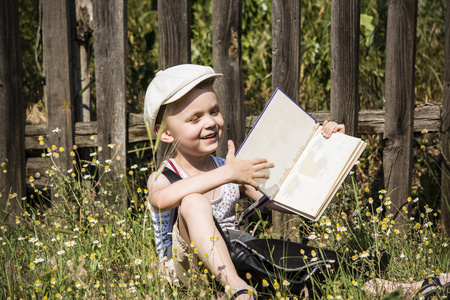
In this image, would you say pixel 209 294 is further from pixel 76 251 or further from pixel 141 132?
pixel 141 132

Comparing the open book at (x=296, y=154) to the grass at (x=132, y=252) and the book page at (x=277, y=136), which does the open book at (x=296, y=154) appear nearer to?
the book page at (x=277, y=136)

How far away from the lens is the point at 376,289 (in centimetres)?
214

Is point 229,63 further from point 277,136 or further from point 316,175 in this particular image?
point 316,175

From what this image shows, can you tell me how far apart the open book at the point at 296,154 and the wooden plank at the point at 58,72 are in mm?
1502

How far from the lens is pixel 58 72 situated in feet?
11.4

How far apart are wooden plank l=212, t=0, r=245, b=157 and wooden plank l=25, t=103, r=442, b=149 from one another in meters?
0.11

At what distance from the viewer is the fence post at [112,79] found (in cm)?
333

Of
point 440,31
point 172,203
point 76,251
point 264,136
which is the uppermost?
point 440,31

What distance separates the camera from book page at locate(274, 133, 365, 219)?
2.35 m

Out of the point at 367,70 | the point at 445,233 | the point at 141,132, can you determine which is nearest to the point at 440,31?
the point at 367,70

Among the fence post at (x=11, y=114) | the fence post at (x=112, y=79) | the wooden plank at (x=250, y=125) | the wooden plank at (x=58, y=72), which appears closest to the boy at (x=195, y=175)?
the wooden plank at (x=250, y=125)

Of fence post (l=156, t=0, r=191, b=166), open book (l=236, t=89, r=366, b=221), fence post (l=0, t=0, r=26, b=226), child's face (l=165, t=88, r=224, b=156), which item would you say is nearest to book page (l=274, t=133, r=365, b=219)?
open book (l=236, t=89, r=366, b=221)

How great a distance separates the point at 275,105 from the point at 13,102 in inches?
76.9

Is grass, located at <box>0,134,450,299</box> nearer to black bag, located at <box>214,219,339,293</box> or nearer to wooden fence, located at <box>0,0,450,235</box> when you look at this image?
black bag, located at <box>214,219,339,293</box>
